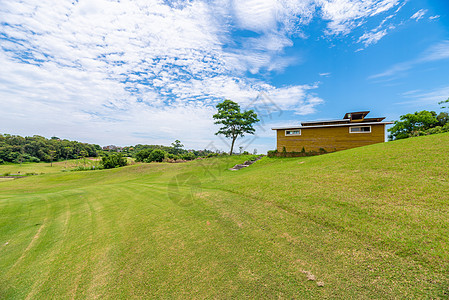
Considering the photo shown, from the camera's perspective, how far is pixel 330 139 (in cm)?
2092

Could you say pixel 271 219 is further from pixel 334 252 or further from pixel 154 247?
pixel 154 247

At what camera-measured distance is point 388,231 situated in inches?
158

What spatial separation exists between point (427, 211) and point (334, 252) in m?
3.19

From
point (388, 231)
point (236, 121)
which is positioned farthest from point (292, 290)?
point (236, 121)

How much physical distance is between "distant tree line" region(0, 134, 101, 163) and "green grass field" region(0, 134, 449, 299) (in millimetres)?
75659

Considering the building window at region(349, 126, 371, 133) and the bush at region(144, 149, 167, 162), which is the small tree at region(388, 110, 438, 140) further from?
the bush at region(144, 149, 167, 162)

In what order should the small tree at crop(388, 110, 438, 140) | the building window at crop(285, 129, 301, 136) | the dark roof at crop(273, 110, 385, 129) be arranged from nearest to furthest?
the building window at crop(285, 129, 301, 136) < the dark roof at crop(273, 110, 385, 129) < the small tree at crop(388, 110, 438, 140)

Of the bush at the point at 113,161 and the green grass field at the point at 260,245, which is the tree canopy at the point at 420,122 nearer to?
the green grass field at the point at 260,245

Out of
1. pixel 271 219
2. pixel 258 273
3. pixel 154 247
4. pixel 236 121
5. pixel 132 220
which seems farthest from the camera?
pixel 236 121

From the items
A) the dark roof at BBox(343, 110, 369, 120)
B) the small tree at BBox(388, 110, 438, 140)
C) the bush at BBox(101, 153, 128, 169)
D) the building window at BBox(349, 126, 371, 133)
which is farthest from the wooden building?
the bush at BBox(101, 153, 128, 169)

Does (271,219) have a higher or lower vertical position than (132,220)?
higher

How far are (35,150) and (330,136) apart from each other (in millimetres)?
107862

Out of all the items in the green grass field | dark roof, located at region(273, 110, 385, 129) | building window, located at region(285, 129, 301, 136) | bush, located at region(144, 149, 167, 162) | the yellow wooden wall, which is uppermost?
dark roof, located at region(273, 110, 385, 129)

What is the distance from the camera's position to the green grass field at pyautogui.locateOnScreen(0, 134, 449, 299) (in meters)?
2.96
